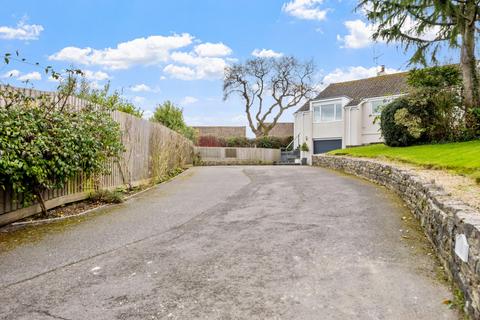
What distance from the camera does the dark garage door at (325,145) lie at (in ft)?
104

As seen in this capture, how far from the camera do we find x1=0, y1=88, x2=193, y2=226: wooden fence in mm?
6485

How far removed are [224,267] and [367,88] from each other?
3062 centimetres

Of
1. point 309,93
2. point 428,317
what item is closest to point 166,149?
point 428,317

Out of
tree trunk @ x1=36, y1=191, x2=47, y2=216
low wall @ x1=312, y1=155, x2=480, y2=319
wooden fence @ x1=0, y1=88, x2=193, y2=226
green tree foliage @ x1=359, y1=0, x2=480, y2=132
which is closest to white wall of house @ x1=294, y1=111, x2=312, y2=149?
green tree foliage @ x1=359, y1=0, x2=480, y2=132

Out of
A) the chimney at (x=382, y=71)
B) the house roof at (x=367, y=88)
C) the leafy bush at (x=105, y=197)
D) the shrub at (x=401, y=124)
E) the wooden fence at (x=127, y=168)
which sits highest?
the chimney at (x=382, y=71)

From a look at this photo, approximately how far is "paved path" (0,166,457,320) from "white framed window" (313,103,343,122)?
25006mm

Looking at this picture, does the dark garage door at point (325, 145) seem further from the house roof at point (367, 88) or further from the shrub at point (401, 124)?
the shrub at point (401, 124)

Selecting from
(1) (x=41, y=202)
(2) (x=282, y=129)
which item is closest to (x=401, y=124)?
(1) (x=41, y=202)

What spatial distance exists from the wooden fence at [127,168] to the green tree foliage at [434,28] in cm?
1147

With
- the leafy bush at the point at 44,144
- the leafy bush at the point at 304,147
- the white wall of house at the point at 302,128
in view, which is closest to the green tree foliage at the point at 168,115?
the leafy bush at the point at 304,147

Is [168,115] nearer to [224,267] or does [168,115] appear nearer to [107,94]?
[107,94]

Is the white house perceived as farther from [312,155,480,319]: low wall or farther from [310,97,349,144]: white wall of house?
[312,155,480,319]: low wall

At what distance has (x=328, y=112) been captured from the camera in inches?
1268

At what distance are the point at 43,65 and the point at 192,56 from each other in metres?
17.8
